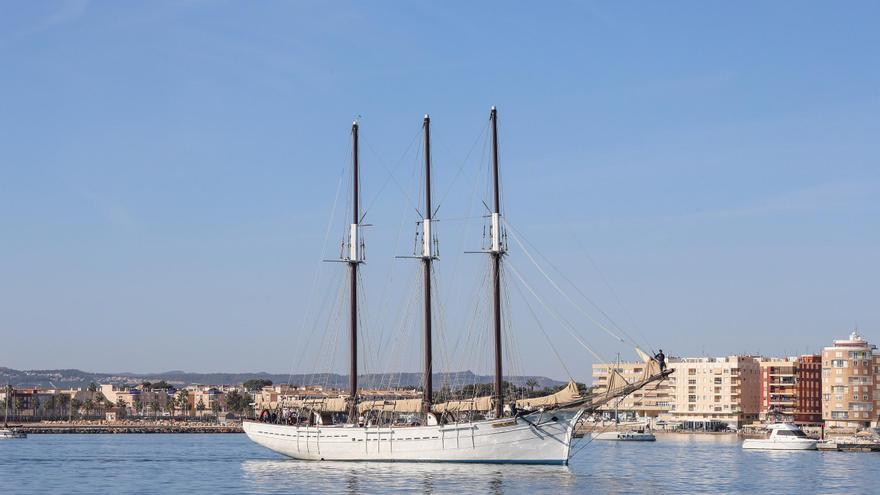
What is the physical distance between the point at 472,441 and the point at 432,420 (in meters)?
4.64

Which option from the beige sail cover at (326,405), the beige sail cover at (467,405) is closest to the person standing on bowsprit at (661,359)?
the beige sail cover at (467,405)

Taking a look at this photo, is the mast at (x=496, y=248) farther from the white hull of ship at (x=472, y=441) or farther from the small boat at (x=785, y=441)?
the small boat at (x=785, y=441)

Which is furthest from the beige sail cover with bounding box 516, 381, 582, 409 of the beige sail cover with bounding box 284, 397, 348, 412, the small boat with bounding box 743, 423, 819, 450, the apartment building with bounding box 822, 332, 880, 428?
the apartment building with bounding box 822, 332, 880, 428

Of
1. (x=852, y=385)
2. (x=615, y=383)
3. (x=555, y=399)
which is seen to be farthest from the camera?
(x=852, y=385)

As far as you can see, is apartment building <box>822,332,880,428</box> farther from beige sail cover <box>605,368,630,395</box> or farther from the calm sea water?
beige sail cover <box>605,368,630,395</box>

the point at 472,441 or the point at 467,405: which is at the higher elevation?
the point at 467,405

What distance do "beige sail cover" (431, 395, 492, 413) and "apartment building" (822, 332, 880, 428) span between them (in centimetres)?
11625

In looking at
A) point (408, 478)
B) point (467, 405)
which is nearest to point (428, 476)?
point (408, 478)

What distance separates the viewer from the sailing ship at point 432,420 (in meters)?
82.2

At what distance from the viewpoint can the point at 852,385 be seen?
189m

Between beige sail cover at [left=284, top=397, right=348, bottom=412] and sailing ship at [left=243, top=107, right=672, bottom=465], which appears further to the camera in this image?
beige sail cover at [left=284, top=397, right=348, bottom=412]

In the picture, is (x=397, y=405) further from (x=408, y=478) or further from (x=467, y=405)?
(x=408, y=478)

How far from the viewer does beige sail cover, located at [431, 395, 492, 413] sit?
84938 mm

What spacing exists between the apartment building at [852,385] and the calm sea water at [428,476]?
73.9 meters
